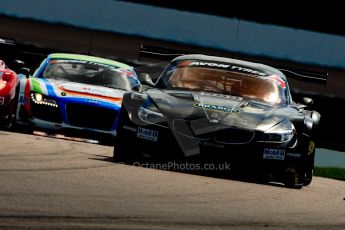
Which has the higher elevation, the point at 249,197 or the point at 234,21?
the point at 249,197

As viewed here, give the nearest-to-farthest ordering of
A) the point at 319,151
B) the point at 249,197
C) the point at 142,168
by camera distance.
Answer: the point at 249,197 < the point at 142,168 < the point at 319,151

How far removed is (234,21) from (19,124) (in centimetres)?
1153

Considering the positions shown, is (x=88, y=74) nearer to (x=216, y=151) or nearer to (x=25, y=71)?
(x=25, y=71)

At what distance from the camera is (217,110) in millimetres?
9953

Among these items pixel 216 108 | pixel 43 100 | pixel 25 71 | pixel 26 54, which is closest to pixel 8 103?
pixel 43 100

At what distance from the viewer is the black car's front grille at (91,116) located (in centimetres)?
1315

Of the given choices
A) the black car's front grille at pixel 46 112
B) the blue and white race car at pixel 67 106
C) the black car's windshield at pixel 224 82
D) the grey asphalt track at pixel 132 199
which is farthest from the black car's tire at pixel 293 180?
the black car's front grille at pixel 46 112

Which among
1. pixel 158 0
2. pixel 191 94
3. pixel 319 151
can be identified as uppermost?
pixel 191 94

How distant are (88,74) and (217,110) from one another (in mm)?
4772

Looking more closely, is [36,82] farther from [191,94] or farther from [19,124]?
[191,94]

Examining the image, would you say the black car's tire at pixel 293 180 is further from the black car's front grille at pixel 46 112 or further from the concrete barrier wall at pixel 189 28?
the concrete barrier wall at pixel 189 28

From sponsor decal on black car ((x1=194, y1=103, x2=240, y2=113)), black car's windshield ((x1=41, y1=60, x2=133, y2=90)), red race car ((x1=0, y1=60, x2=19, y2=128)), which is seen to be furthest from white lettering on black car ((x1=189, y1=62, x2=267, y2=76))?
black car's windshield ((x1=41, y1=60, x2=133, y2=90))

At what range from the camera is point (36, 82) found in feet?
44.3

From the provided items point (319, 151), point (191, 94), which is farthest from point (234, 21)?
point (191, 94)
